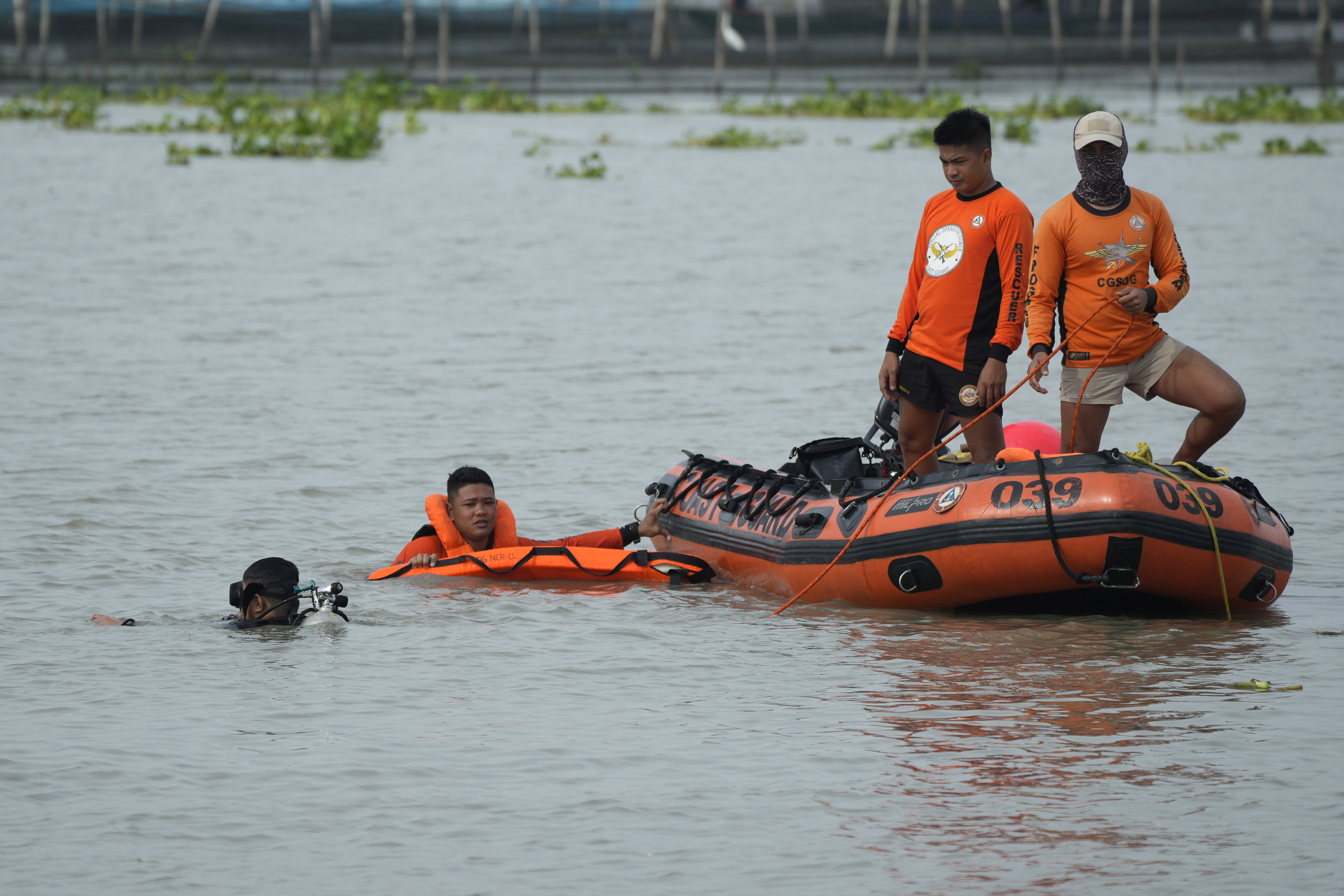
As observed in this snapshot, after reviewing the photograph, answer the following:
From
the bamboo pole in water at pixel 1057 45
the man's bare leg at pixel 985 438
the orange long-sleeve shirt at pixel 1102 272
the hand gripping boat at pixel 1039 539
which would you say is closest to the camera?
the hand gripping boat at pixel 1039 539

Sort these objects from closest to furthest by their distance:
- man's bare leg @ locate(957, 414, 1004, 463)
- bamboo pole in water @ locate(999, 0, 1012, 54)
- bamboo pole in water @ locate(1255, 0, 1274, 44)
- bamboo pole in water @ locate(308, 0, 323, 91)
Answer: man's bare leg @ locate(957, 414, 1004, 463) < bamboo pole in water @ locate(308, 0, 323, 91) < bamboo pole in water @ locate(1255, 0, 1274, 44) < bamboo pole in water @ locate(999, 0, 1012, 54)

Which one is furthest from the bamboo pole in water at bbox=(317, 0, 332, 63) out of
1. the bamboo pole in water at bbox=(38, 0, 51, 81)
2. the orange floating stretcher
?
the orange floating stretcher

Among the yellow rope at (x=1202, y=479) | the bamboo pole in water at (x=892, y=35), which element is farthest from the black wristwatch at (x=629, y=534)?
the bamboo pole in water at (x=892, y=35)

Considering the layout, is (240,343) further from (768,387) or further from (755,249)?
(755,249)

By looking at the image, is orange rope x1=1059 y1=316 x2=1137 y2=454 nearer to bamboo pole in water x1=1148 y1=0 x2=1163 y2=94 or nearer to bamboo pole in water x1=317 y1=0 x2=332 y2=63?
bamboo pole in water x1=1148 y1=0 x2=1163 y2=94

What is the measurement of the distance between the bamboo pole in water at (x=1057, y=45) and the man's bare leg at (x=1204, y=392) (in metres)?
46.2

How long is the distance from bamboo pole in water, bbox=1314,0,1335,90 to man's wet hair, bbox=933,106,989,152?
42.7 m

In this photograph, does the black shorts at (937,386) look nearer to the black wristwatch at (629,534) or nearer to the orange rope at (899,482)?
the orange rope at (899,482)

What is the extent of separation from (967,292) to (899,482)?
0.87 metres

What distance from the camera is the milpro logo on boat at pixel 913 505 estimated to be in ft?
22.8

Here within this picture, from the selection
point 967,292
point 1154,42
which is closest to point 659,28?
point 1154,42

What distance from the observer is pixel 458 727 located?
19.1 feet

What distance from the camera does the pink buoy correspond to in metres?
7.83

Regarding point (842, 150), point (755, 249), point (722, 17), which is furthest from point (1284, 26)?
point (755, 249)
